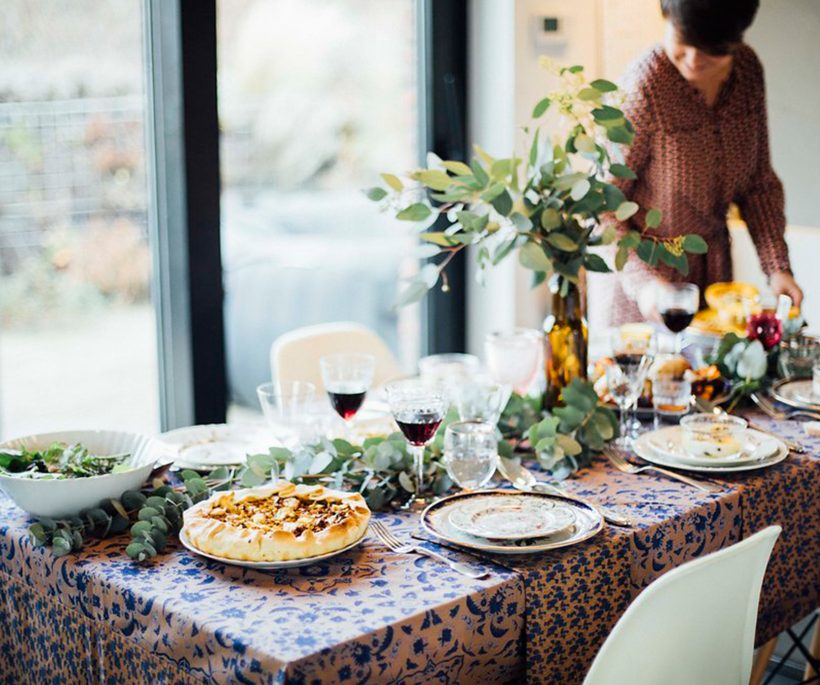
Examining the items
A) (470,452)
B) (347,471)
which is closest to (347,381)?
(347,471)

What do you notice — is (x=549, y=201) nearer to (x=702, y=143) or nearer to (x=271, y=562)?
(x=271, y=562)

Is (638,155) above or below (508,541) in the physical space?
above

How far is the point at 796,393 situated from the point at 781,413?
98mm

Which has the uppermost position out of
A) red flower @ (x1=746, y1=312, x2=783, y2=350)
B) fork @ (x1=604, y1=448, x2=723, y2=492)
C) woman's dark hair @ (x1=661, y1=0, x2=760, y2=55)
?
woman's dark hair @ (x1=661, y1=0, x2=760, y2=55)

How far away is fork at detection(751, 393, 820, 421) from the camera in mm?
2256

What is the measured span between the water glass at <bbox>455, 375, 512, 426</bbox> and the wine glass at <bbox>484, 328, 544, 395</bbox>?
0.70 feet

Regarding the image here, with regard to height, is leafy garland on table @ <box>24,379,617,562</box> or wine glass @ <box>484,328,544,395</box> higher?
wine glass @ <box>484,328,544,395</box>

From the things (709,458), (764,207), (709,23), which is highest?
(709,23)

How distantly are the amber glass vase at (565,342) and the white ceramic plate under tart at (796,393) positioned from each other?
46cm

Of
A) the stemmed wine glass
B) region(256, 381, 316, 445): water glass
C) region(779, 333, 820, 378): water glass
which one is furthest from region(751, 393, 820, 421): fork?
region(256, 381, 316, 445): water glass

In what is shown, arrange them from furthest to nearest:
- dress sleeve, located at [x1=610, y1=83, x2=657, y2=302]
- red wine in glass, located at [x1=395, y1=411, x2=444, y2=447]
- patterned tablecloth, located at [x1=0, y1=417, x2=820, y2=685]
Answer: dress sleeve, located at [x1=610, y1=83, x2=657, y2=302]
red wine in glass, located at [x1=395, y1=411, x2=444, y2=447]
patterned tablecloth, located at [x1=0, y1=417, x2=820, y2=685]

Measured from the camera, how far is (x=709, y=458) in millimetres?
1927

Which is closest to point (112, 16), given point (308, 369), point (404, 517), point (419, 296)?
point (308, 369)

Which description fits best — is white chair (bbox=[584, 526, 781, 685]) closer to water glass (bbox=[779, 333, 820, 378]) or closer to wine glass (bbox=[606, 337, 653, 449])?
wine glass (bbox=[606, 337, 653, 449])
